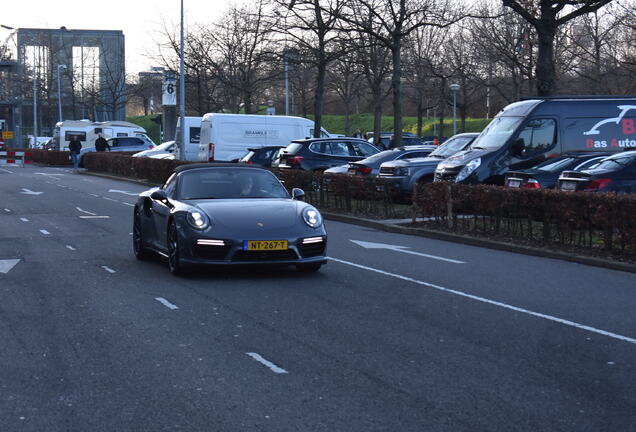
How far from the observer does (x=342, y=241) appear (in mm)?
16031

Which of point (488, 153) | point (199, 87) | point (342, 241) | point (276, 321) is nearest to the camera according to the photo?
point (276, 321)

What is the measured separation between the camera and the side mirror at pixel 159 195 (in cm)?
1205

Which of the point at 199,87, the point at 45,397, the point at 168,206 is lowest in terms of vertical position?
the point at 45,397

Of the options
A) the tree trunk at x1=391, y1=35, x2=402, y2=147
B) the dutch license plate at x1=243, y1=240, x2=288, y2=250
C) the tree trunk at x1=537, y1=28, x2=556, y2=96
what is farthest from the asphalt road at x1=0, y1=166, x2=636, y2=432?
the tree trunk at x1=391, y1=35, x2=402, y2=147

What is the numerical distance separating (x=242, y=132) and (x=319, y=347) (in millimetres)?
27640

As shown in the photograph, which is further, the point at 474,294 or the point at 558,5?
the point at 558,5

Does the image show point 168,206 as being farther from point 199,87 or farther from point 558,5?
point 199,87

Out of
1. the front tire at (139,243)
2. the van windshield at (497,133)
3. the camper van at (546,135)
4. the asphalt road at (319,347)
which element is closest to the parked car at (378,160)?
the van windshield at (497,133)

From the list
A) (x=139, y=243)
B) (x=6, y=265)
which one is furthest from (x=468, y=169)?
(x=6, y=265)

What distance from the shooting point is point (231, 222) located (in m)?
10.8

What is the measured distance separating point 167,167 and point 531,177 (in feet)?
60.0

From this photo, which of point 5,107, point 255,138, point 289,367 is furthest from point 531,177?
point 5,107

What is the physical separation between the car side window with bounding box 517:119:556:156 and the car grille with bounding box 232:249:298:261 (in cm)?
1085

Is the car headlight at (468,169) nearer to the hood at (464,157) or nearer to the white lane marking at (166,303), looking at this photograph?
the hood at (464,157)
